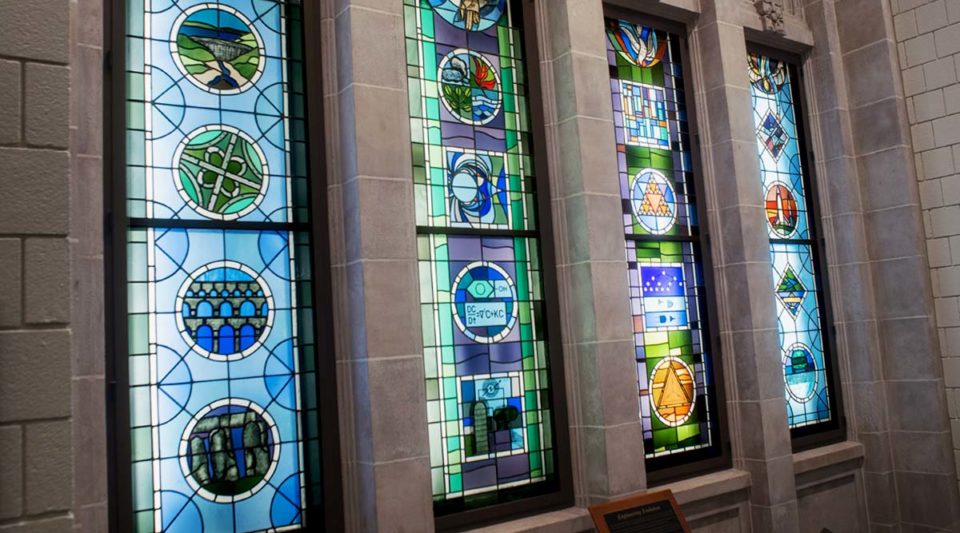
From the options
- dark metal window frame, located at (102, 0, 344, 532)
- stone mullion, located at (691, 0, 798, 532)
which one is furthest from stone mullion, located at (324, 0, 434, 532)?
stone mullion, located at (691, 0, 798, 532)

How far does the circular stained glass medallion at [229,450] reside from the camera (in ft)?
9.88

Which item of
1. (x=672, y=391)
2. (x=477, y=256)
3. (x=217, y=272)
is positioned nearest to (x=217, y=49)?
(x=217, y=272)

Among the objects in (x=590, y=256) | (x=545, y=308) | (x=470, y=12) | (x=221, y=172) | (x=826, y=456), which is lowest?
(x=826, y=456)

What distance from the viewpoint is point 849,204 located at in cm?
576

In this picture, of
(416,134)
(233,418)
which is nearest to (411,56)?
(416,134)

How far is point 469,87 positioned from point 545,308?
4.36ft

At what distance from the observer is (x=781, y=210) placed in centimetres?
568

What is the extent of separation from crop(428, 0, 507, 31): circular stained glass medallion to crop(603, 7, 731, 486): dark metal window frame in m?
0.88

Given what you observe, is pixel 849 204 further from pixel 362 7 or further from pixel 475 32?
pixel 362 7

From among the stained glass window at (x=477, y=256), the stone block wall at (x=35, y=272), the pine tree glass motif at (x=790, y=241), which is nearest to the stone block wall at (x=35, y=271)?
the stone block wall at (x=35, y=272)

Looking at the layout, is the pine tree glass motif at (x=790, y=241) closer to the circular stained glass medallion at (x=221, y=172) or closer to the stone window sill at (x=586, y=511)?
the stone window sill at (x=586, y=511)

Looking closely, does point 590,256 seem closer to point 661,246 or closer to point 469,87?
point 661,246

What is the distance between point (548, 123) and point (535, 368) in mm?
1438

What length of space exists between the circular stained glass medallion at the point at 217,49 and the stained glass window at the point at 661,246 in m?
2.37
